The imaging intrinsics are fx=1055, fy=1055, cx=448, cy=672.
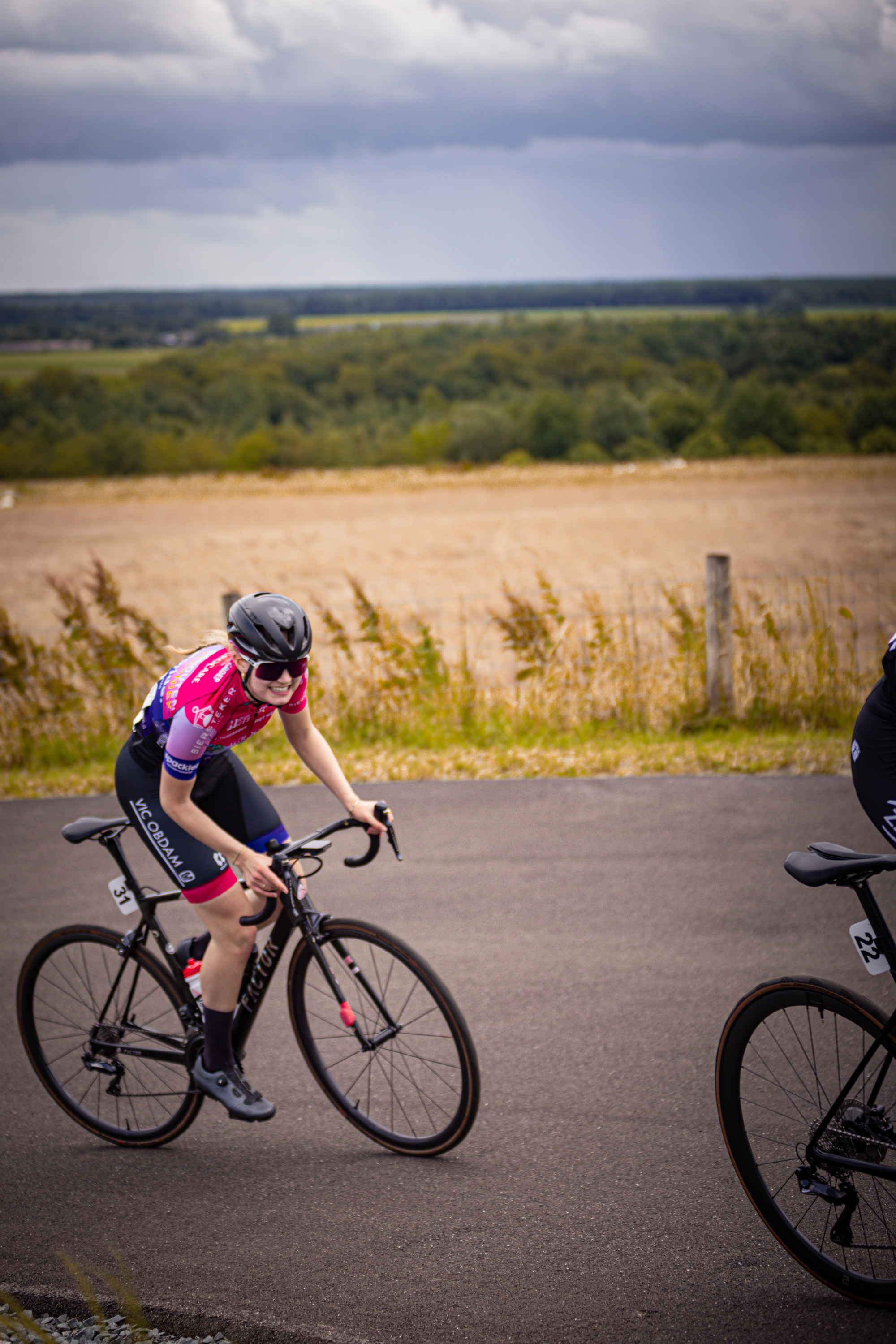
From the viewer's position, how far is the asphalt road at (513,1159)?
9.88ft

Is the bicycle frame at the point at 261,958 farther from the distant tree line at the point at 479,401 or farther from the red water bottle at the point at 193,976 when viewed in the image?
the distant tree line at the point at 479,401

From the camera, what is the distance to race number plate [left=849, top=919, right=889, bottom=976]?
2.82 meters

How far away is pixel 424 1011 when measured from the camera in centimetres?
359

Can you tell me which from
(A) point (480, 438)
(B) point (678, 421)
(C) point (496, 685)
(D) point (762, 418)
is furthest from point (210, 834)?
(B) point (678, 421)

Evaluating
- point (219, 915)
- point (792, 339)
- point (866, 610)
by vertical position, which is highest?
point (792, 339)

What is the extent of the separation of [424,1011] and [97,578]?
8.22 m

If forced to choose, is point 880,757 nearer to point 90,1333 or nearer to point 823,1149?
point 823,1149

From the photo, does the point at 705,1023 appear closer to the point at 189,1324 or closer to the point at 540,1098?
the point at 540,1098

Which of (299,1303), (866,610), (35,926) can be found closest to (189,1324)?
(299,1303)

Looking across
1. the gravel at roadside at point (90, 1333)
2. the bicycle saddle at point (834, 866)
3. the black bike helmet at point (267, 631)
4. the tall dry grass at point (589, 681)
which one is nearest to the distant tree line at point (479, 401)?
the tall dry grass at point (589, 681)

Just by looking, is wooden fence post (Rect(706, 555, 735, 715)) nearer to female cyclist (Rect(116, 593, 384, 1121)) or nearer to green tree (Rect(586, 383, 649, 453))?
female cyclist (Rect(116, 593, 384, 1121))

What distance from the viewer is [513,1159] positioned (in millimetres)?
3605

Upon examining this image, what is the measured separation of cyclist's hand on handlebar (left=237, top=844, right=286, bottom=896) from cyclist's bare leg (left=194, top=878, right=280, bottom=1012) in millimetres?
236

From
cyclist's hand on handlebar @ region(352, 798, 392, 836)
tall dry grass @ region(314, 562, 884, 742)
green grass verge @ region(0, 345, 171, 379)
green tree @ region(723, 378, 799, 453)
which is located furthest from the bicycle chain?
green grass verge @ region(0, 345, 171, 379)
